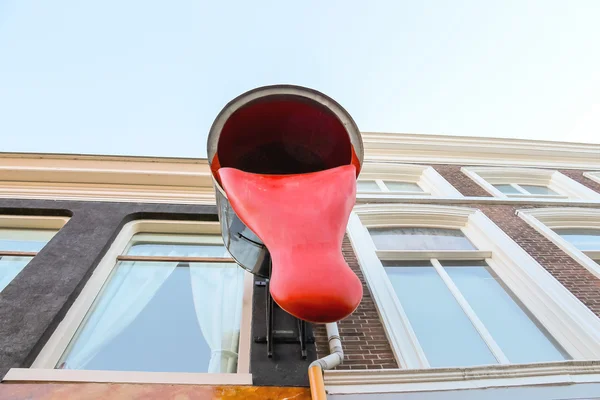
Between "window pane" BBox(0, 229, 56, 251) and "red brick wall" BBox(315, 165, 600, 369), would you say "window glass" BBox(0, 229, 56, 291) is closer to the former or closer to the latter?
"window pane" BBox(0, 229, 56, 251)

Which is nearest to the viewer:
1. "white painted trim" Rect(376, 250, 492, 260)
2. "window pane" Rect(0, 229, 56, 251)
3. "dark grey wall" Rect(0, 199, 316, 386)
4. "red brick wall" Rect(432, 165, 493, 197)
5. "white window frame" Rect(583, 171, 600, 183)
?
"dark grey wall" Rect(0, 199, 316, 386)

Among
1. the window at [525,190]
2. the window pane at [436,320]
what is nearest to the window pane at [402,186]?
the window at [525,190]

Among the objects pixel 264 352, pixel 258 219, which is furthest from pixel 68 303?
pixel 258 219

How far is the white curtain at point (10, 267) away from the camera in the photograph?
16.8 ft

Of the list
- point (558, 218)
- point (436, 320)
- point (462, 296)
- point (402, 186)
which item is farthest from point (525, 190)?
point (436, 320)

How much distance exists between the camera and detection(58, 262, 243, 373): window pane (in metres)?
4.00

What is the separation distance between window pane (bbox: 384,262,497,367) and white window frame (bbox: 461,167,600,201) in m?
4.82

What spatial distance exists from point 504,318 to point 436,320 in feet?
3.15

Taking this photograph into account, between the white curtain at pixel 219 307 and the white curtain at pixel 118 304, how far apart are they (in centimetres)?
52

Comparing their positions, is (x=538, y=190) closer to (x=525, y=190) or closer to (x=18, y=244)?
(x=525, y=190)

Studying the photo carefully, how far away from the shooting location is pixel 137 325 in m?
4.51

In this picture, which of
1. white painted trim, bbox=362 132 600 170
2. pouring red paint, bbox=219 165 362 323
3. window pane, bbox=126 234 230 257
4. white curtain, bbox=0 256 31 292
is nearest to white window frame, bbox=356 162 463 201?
white painted trim, bbox=362 132 600 170

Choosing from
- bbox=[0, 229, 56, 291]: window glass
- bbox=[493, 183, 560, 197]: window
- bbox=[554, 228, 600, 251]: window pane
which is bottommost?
bbox=[0, 229, 56, 291]: window glass

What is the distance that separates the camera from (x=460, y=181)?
9.71 m
